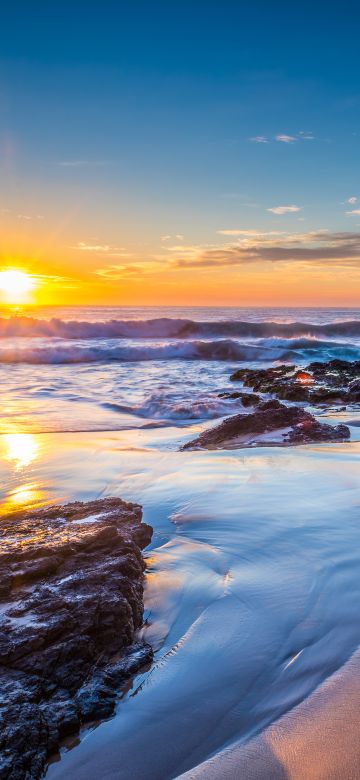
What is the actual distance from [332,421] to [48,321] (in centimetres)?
2383

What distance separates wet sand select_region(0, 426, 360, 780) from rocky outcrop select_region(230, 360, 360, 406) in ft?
14.4

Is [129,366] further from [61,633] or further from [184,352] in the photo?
[61,633]

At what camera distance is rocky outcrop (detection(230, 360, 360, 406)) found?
912 cm

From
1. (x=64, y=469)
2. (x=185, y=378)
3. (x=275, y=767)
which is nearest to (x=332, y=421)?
(x=64, y=469)

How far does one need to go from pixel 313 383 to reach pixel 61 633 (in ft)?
34.1

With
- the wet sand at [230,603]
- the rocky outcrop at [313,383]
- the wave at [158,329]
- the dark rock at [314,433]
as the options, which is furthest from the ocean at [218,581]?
the wave at [158,329]

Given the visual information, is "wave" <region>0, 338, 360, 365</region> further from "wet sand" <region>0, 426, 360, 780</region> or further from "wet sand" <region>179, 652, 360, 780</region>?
"wet sand" <region>179, 652, 360, 780</region>

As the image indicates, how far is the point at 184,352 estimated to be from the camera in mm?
22812

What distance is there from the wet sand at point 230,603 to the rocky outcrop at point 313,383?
440 centimetres

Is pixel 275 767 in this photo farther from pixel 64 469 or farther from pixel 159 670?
pixel 64 469

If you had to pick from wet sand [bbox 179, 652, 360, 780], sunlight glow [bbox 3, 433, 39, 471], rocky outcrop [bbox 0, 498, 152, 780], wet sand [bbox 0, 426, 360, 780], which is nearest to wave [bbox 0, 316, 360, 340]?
sunlight glow [bbox 3, 433, 39, 471]

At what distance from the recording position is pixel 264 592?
249cm

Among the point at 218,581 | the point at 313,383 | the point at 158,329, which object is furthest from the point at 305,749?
the point at 158,329

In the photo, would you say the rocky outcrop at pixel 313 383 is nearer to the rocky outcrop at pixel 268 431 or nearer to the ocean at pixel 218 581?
the ocean at pixel 218 581
